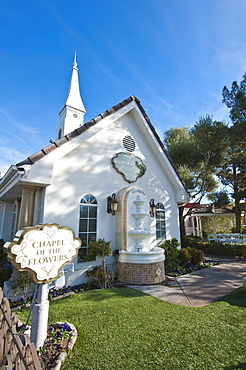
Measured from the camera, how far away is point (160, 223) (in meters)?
11.0

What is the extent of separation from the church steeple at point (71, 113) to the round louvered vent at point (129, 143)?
6.87m

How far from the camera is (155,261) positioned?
7.39 m

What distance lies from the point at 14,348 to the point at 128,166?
8.31 m

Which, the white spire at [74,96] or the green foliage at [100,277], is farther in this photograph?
the white spire at [74,96]

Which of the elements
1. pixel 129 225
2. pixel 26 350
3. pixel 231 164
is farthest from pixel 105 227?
pixel 231 164

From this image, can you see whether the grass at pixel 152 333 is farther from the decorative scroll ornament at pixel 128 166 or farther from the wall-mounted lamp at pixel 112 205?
the decorative scroll ornament at pixel 128 166

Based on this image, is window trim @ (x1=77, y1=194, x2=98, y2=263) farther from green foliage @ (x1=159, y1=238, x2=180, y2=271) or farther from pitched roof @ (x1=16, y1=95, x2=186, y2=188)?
green foliage @ (x1=159, y1=238, x2=180, y2=271)

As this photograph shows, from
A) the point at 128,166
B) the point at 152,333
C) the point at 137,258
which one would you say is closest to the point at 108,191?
the point at 128,166

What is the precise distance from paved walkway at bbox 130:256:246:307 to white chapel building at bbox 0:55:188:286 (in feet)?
2.49

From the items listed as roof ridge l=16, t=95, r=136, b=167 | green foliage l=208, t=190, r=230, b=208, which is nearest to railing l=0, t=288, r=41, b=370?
roof ridge l=16, t=95, r=136, b=167

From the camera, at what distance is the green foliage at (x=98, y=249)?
7.46 metres

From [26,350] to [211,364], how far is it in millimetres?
2607

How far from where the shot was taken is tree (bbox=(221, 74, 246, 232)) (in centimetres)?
1521

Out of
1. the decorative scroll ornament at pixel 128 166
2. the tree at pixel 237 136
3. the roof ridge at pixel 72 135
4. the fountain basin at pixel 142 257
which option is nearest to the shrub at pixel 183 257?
the fountain basin at pixel 142 257
